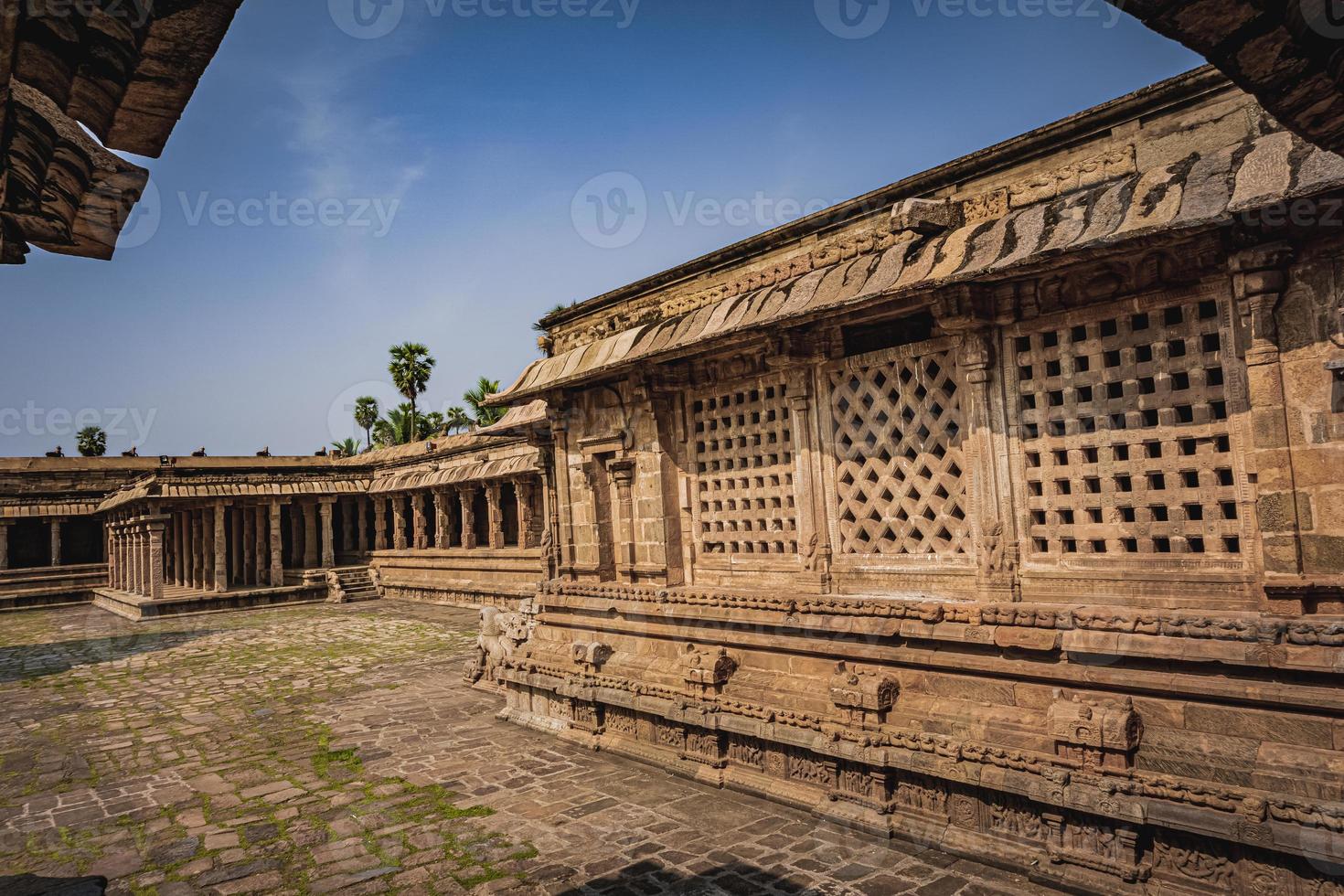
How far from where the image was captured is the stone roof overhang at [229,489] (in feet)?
→ 75.6

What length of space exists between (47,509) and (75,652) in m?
16.3

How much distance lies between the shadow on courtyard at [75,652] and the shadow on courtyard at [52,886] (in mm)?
10133

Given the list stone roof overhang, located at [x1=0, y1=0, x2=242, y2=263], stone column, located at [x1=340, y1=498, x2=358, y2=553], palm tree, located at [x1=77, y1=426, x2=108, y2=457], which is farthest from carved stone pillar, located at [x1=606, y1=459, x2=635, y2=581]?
palm tree, located at [x1=77, y1=426, x2=108, y2=457]

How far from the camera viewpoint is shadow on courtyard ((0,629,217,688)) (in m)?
14.6

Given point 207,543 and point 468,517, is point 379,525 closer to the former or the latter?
point 207,543

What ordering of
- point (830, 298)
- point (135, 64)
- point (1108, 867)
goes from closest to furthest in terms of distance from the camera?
point (135, 64) < point (1108, 867) < point (830, 298)

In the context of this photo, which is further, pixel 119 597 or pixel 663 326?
pixel 119 597

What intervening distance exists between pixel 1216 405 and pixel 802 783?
4025 mm

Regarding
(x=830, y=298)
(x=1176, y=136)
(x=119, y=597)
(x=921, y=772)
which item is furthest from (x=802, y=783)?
(x=119, y=597)

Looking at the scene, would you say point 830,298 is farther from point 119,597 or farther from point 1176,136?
point 119,597

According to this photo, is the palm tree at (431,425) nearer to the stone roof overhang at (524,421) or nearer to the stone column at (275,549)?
the stone column at (275,549)

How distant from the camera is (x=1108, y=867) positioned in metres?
4.64

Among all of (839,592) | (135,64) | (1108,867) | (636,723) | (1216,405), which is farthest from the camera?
(636,723)

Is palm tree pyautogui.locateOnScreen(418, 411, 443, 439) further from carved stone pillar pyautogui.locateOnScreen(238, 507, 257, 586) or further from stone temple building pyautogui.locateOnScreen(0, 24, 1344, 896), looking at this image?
stone temple building pyautogui.locateOnScreen(0, 24, 1344, 896)
